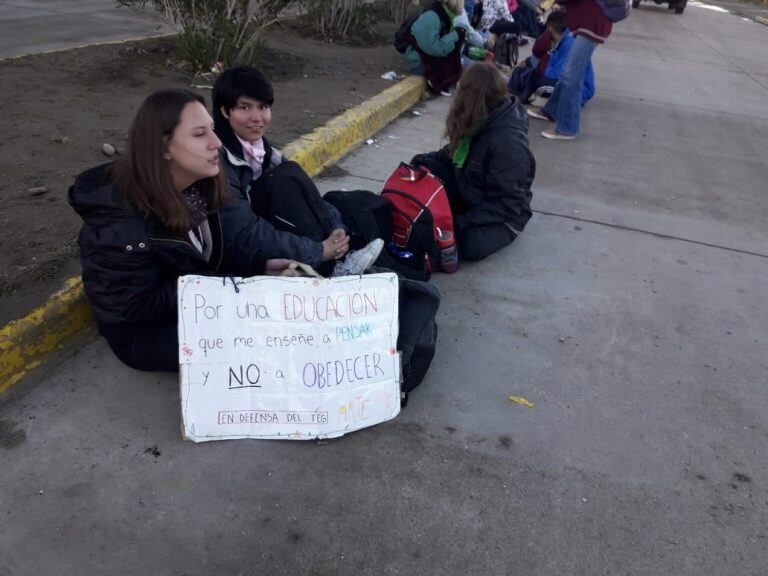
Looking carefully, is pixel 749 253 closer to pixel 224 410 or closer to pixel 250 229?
pixel 250 229

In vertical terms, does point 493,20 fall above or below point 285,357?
above

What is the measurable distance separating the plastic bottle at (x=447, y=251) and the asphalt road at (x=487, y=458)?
69 millimetres

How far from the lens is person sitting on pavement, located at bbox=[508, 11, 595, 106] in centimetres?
690

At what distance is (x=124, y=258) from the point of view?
7.51ft

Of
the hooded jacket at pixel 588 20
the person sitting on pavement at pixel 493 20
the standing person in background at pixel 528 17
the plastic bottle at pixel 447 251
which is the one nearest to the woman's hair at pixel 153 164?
the plastic bottle at pixel 447 251

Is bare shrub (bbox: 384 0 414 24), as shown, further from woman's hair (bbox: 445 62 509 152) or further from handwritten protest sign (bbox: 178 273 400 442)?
handwritten protest sign (bbox: 178 273 400 442)

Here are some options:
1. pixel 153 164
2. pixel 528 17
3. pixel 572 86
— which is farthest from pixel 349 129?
pixel 528 17

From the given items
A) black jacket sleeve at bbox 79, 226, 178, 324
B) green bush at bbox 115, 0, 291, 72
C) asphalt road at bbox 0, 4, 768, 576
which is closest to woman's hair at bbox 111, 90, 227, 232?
black jacket sleeve at bbox 79, 226, 178, 324

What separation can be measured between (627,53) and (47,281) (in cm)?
1125

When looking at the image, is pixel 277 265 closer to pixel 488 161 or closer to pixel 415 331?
pixel 415 331

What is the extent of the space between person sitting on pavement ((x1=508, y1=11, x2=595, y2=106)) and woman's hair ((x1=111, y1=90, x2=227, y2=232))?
5.47 metres

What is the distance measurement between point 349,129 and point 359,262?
8.71ft

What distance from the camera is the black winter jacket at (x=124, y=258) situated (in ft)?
7.40

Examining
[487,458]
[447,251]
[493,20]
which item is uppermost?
[493,20]
